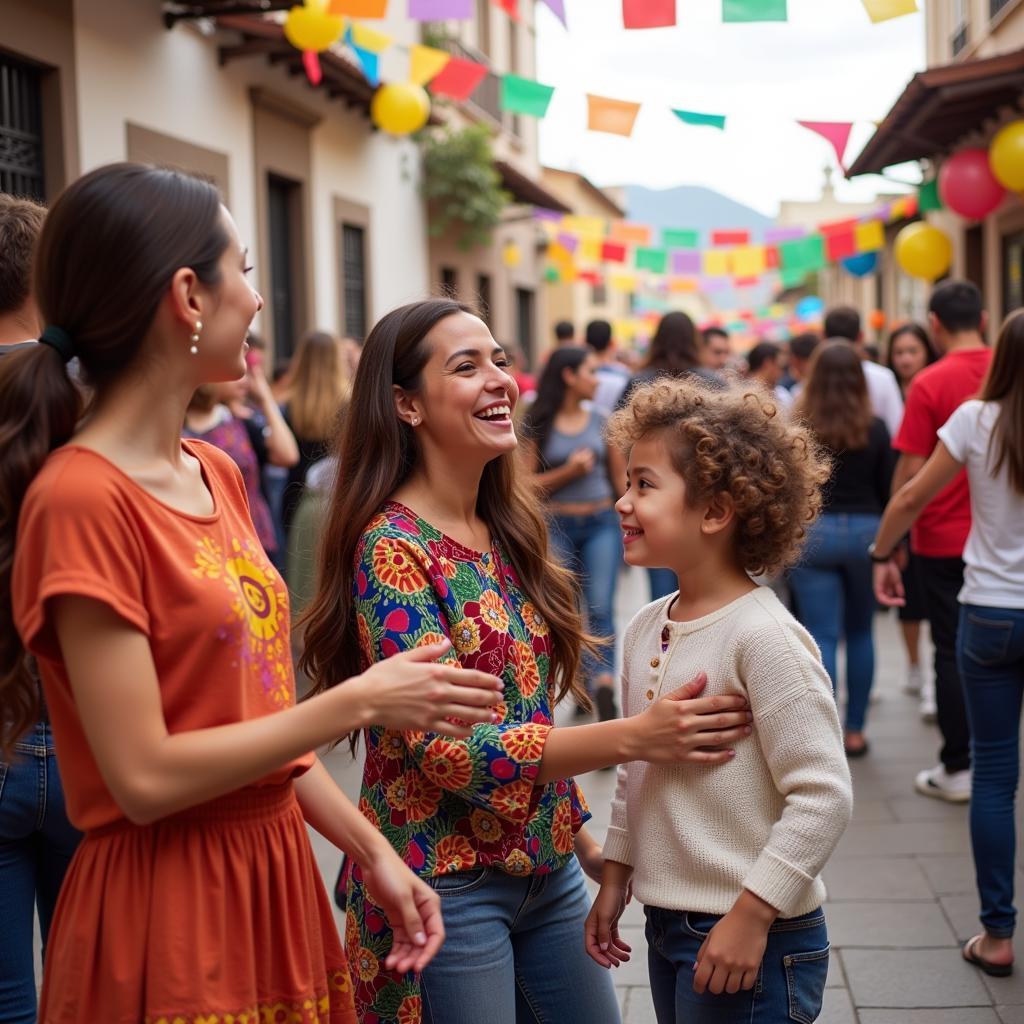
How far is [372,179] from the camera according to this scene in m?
14.9

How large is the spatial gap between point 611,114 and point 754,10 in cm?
301

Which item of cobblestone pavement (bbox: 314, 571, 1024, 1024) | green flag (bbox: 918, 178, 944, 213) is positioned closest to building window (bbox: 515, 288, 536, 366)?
green flag (bbox: 918, 178, 944, 213)

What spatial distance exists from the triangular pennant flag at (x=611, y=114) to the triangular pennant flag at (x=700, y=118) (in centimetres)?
30

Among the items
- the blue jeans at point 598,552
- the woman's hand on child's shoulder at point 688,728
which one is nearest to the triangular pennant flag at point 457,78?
the blue jeans at point 598,552

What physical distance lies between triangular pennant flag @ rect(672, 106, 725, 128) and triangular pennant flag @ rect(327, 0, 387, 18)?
231cm

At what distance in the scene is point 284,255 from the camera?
42.3 feet

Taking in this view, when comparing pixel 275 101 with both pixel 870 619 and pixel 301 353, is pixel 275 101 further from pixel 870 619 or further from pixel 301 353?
pixel 870 619

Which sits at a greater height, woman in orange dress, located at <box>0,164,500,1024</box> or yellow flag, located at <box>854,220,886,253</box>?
yellow flag, located at <box>854,220,886,253</box>

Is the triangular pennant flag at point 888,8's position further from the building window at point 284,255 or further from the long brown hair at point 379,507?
the building window at point 284,255

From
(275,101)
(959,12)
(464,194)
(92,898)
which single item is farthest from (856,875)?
(959,12)

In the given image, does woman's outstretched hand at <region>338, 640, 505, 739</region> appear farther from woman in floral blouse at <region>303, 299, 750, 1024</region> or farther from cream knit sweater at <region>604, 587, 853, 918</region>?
cream knit sweater at <region>604, 587, 853, 918</region>

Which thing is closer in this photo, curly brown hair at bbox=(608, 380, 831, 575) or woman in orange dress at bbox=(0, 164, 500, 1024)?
woman in orange dress at bbox=(0, 164, 500, 1024)

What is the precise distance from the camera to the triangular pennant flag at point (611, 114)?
9.18 m

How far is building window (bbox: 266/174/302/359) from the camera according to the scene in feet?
41.5
